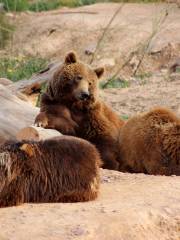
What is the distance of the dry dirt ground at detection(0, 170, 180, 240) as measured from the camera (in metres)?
5.86

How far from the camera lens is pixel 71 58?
986 centimetres

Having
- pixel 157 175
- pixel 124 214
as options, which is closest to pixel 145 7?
pixel 157 175

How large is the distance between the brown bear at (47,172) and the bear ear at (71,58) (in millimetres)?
2916

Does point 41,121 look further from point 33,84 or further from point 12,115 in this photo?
point 33,84

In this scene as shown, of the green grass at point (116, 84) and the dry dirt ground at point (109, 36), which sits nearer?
the green grass at point (116, 84)

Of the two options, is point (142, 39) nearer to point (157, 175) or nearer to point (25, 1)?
point (25, 1)

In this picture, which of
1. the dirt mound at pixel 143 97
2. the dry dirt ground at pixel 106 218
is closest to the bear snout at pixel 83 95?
the dry dirt ground at pixel 106 218

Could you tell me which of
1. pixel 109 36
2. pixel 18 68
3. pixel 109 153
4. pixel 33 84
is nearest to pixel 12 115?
pixel 109 153

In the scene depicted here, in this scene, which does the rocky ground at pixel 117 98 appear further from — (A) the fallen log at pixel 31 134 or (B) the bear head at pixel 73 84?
(B) the bear head at pixel 73 84

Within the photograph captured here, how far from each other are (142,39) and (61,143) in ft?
46.4

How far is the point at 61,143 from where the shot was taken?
274 inches

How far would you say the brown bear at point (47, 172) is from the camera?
664 cm

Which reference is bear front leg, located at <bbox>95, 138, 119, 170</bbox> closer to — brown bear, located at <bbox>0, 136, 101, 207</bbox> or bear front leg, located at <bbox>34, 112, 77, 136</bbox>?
bear front leg, located at <bbox>34, 112, 77, 136</bbox>

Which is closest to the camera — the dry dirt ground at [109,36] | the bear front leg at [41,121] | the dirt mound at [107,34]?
the bear front leg at [41,121]
